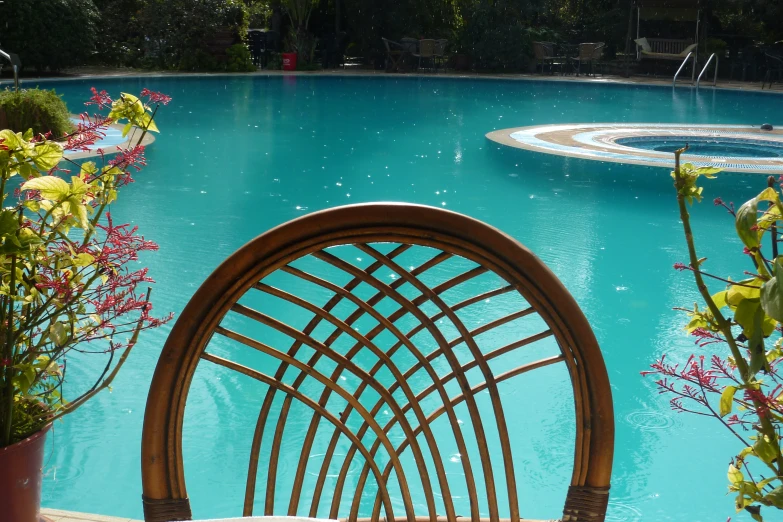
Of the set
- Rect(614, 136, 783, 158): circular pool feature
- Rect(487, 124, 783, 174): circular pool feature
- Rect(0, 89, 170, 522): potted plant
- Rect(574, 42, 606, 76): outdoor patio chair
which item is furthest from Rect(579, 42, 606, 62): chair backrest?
Rect(0, 89, 170, 522): potted plant

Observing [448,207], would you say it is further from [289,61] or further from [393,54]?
[393,54]

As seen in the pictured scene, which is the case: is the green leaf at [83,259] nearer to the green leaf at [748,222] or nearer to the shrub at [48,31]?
the green leaf at [748,222]

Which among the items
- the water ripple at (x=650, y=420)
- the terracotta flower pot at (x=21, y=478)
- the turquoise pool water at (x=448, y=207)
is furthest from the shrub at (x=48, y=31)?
the terracotta flower pot at (x=21, y=478)

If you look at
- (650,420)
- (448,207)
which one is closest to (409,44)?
(448,207)

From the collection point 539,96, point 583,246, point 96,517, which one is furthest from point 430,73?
point 96,517

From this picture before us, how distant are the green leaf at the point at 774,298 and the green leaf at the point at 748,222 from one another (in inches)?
2.5

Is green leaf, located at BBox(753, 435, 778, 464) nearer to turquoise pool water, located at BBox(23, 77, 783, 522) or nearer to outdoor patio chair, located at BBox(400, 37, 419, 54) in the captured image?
turquoise pool water, located at BBox(23, 77, 783, 522)

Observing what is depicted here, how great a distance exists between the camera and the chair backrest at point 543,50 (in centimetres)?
1925

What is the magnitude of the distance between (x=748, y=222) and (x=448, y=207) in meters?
5.94

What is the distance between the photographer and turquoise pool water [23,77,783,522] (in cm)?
298

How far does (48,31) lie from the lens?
49.5ft

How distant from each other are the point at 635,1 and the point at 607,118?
836 cm

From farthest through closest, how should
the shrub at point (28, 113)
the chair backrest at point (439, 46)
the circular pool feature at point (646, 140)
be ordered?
the chair backrest at point (439, 46)
the circular pool feature at point (646, 140)
the shrub at point (28, 113)

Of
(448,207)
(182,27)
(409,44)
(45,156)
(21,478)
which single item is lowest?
(448,207)
